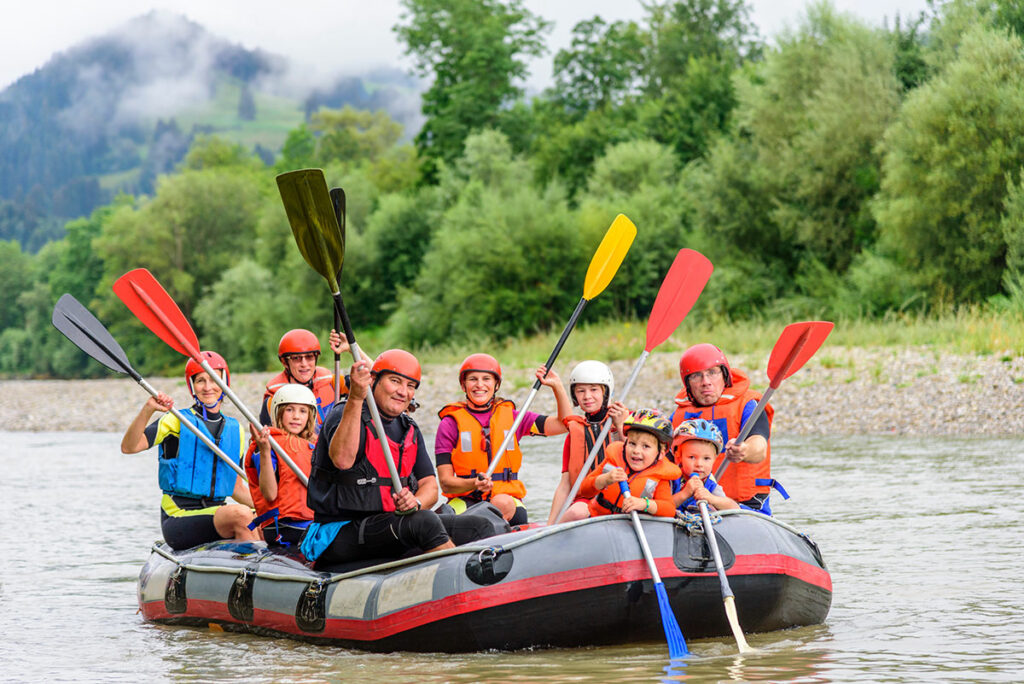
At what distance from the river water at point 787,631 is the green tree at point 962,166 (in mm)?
7312

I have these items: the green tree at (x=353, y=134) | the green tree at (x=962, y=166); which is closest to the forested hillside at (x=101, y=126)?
the green tree at (x=353, y=134)

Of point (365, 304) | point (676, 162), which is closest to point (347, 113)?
point (365, 304)

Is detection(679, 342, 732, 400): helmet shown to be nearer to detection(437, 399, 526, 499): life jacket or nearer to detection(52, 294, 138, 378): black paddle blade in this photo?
detection(437, 399, 526, 499): life jacket

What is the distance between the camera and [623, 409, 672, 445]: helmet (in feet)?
17.1

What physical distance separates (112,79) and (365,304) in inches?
6299

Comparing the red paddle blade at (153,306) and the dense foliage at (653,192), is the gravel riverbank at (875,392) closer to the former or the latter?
the dense foliage at (653,192)

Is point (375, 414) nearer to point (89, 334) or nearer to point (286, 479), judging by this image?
point (286, 479)

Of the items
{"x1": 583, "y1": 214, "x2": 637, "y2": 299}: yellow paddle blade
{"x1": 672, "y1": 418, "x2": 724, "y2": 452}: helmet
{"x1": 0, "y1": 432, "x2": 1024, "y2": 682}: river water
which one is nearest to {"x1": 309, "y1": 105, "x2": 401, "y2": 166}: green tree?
{"x1": 0, "y1": 432, "x2": 1024, "y2": 682}: river water

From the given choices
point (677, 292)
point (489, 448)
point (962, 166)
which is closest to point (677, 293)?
point (677, 292)

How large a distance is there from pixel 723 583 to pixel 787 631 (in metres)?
0.74

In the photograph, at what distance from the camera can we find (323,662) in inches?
215

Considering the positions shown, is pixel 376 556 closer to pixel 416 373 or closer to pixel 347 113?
pixel 416 373

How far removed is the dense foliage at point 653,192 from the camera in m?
20.2

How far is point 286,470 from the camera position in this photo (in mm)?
6078
